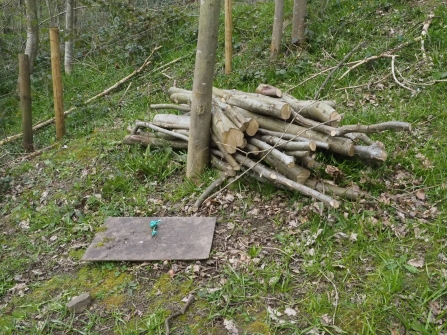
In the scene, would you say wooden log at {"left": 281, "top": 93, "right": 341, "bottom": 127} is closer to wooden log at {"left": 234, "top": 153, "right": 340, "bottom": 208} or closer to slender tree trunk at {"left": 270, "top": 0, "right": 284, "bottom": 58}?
wooden log at {"left": 234, "top": 153, "right": 340, "bottom": 208}

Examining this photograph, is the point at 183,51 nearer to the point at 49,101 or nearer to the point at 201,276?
the point at 49,101

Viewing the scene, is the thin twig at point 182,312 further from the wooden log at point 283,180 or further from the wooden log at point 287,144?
the wooden log at point 287,144

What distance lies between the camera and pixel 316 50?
24.2 feet

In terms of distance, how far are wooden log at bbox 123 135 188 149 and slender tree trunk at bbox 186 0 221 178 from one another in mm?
564

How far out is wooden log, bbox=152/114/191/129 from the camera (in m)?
5.27

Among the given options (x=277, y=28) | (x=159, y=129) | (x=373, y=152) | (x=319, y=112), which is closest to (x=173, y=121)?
(x=159, y=129)

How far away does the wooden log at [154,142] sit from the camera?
5281 millimetres

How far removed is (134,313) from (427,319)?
2.13m

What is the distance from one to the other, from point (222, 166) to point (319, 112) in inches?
46.4

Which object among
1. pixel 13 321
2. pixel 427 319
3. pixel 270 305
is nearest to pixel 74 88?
pixel 13 321

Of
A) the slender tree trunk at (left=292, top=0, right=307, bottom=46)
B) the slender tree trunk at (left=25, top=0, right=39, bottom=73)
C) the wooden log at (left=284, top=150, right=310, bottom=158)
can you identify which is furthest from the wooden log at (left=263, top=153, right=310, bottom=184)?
the slender tree trunk at (left=25, top=0, right=39, bottom=73)

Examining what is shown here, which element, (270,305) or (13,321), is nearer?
(270,305)

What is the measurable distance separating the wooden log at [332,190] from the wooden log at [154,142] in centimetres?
181

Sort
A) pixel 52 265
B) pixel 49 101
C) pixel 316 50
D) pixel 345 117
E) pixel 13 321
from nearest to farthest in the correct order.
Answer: pixel 13 321
pixel 52 265
pixel 345 117
pixel 316 50
pixel 49 101
